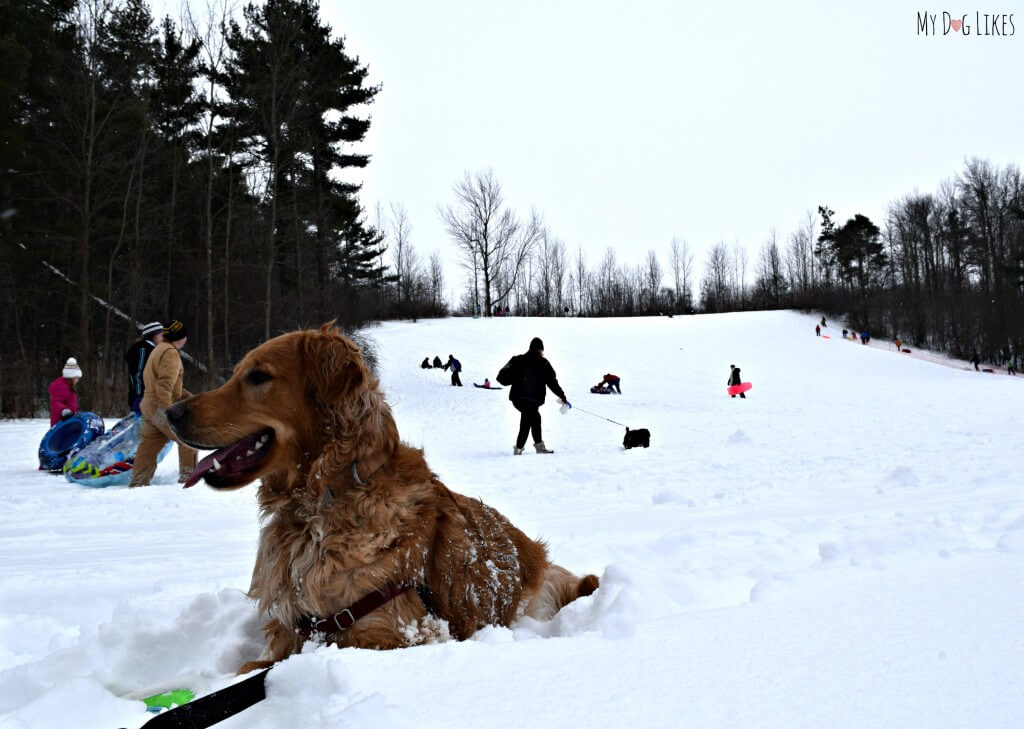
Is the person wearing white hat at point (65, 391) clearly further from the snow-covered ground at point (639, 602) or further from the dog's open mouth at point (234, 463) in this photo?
the dog's open mouth at point (234, 463)

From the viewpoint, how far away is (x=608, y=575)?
315 cm

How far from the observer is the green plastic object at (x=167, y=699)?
2169mm

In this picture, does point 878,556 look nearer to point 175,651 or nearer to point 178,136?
point 175,651

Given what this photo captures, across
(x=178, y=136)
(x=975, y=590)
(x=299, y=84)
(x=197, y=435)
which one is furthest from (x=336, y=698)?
(x=178, y=136)

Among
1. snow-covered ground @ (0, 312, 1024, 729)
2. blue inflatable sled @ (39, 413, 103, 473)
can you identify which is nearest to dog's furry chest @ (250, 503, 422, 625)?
snow-covered ground @ (0, 312, 1024, 729)

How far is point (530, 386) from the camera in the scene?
11789 millimetres

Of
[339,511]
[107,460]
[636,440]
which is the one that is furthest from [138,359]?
[636,440]

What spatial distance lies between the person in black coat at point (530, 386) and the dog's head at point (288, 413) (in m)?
8.80

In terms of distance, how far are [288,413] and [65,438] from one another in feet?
29.2

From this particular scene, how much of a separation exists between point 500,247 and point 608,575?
2283 inches

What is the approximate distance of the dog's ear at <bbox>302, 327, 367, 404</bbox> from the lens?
2746mm

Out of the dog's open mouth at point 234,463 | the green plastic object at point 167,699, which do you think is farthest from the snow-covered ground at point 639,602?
the dog's open mouth at point 234,463

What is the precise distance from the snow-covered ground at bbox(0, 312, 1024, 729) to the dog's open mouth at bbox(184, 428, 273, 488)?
79 cm

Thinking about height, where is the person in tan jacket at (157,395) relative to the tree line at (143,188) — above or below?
below
